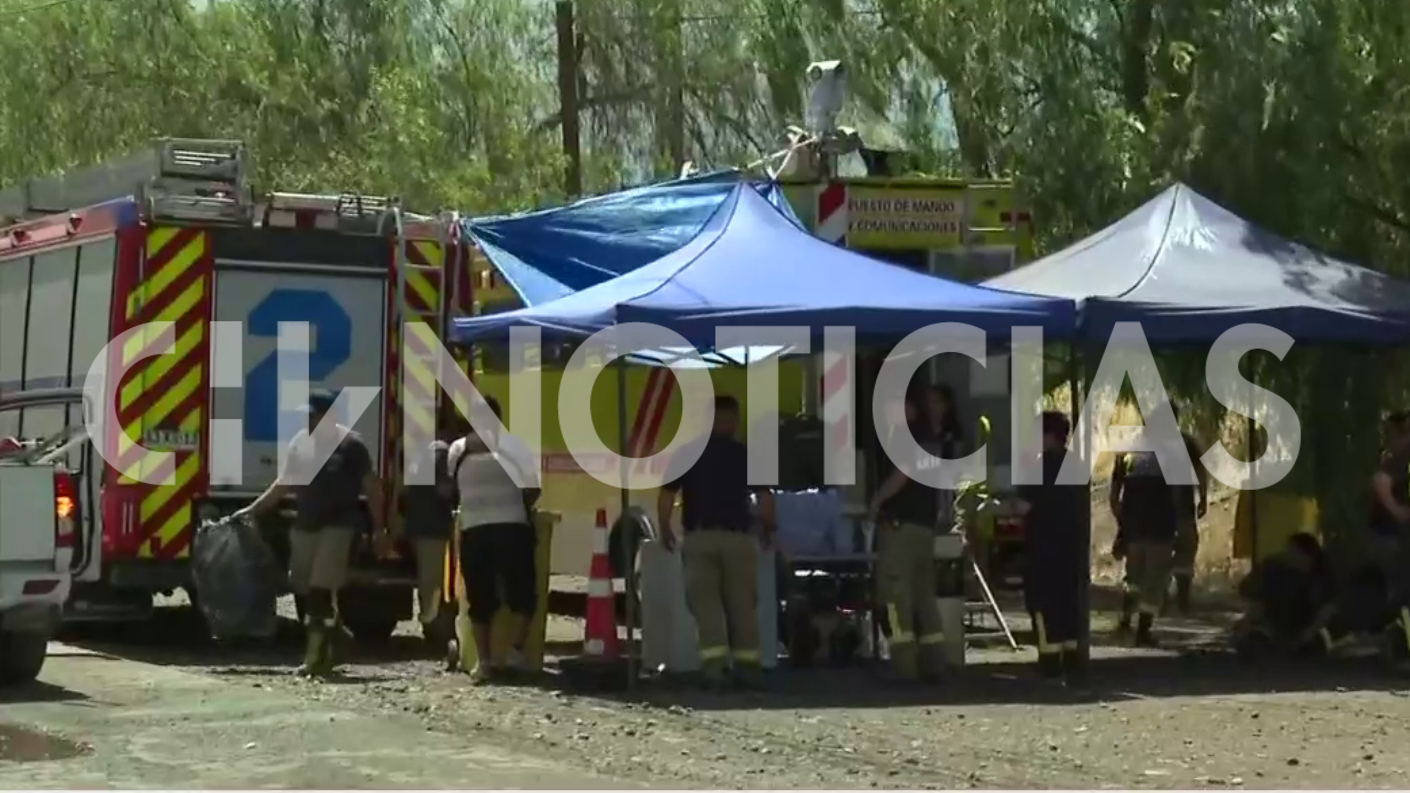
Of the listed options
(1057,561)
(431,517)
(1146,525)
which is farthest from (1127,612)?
(431,517)

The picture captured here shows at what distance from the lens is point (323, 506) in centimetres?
1332

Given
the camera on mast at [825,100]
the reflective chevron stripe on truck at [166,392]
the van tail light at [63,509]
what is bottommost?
the van tail light at [63,509]

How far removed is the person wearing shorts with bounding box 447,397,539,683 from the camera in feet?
42.1

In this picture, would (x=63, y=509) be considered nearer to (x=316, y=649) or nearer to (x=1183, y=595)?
(x=316, y=649)

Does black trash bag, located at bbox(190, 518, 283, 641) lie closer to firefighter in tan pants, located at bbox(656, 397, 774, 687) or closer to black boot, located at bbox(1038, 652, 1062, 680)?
firefighter in tan pants, located at bbox(656, 397, 774, 687)

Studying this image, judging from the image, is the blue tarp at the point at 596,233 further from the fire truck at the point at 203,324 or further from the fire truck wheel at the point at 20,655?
the fire truck wheel at the point at 20,655

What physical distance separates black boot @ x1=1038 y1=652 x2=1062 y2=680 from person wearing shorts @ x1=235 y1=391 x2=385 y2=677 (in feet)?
13.9

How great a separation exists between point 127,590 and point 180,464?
0.91 m

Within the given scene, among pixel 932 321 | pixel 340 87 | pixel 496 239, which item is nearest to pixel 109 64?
pixel 340 87

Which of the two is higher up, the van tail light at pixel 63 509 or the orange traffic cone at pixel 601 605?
the van tail light at pixel 63 509

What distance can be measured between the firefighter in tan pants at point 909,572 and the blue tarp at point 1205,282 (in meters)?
1.41

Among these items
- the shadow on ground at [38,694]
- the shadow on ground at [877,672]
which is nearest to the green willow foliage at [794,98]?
the shadow on ground at [877,672]

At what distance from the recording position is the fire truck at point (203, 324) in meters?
14.1

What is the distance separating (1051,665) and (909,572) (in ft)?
3.55
